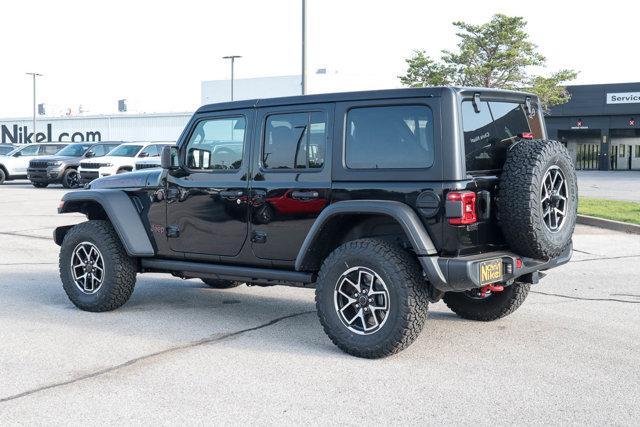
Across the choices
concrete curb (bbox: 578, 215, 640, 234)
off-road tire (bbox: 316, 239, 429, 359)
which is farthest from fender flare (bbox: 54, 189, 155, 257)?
concrete curb (bbox: 578, 215, 640, 234)

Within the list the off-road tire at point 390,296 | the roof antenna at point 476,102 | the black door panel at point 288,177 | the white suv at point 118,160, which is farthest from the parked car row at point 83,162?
the roof antenna at point 476,102

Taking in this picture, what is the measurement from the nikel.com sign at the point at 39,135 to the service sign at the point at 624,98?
35668 millimetres

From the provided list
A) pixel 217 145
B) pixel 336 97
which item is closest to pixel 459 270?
pixel 336 97

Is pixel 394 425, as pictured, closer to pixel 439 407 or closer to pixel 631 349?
pixel 439 407

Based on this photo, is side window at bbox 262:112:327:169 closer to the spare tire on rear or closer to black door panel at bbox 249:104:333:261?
black door panel at bbox 249:104:333:261

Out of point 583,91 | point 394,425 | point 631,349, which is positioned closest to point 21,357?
point 394,425

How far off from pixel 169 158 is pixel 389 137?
2.12 metres

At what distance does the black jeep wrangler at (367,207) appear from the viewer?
5.42 meters

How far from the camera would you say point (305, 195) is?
602cm

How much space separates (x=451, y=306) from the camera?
6945mm

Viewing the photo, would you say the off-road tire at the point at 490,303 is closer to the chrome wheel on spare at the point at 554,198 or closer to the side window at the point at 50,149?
the chrome wheel on spare at the point at 554,198

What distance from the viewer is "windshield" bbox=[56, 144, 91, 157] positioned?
29328 millimetres

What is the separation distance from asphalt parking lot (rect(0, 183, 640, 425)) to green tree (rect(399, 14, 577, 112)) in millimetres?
24647

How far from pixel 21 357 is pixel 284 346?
1906 millimetres
